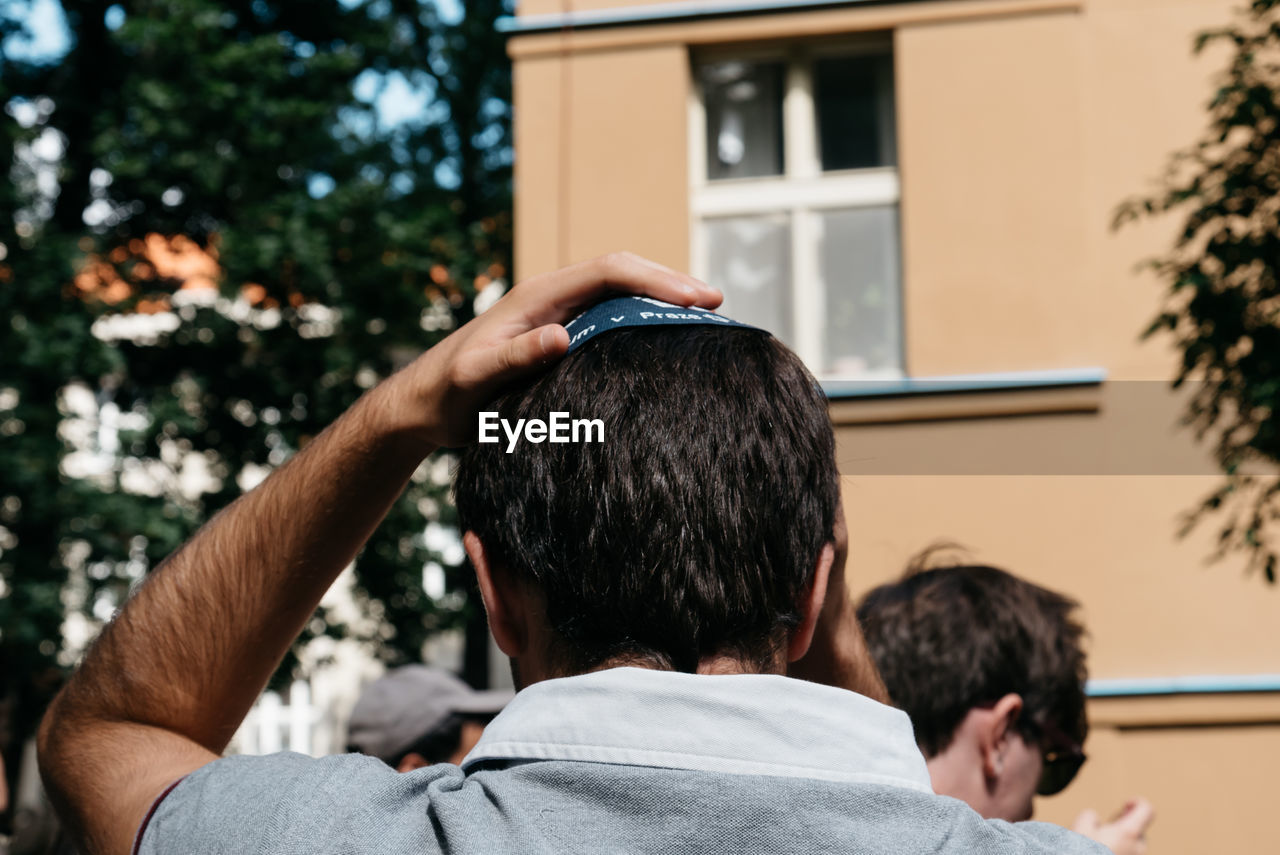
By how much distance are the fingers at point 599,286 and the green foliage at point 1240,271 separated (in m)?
3.47

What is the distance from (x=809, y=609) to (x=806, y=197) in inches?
245

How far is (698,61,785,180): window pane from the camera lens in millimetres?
7156

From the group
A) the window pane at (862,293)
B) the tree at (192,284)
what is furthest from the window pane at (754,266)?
the tree at (192,284)

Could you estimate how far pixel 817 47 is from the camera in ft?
23.1

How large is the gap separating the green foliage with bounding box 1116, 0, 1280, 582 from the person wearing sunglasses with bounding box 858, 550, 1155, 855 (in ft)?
7.89

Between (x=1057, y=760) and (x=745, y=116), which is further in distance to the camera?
(x=745, y=116)

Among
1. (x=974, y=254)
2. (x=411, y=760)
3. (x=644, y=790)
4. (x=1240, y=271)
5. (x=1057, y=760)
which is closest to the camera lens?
(x=644, y=790)

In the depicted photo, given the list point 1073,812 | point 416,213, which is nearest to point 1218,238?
point 1073,812

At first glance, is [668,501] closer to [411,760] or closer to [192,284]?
[411,760]

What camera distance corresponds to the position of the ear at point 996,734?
6.54 feet

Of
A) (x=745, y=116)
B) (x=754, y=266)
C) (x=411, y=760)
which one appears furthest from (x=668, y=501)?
(x=745, y=116)

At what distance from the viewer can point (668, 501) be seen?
3.28 feet

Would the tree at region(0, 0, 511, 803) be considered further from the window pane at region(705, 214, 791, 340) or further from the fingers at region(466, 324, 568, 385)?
the fingers at region(466, 324, 568, 385)

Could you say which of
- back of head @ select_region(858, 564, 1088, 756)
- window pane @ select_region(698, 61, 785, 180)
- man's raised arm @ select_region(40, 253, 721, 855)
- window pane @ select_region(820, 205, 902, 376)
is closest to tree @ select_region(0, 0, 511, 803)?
window pane @ select_region(698, 61, 785, 180)
